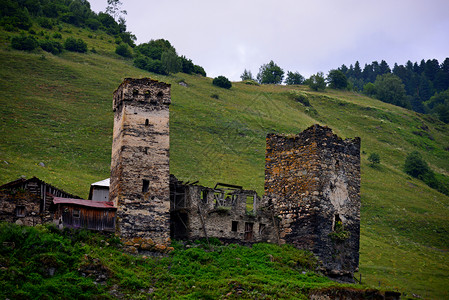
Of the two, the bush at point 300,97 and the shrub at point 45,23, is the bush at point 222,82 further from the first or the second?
the shrub at point 45,23

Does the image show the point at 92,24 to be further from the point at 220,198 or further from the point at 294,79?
the point at 220,198

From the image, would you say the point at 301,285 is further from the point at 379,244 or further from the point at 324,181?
the point at 379,244

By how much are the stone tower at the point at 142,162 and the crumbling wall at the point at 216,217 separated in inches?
73.9

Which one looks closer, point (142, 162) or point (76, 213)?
point (76, 213)

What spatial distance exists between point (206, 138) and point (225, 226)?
2137 inches

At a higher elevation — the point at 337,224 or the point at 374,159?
the point at 374,159

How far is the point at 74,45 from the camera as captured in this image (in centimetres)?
12450

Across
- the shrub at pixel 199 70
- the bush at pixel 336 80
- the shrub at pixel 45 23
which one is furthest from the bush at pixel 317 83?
the shrub at pixel 45 23

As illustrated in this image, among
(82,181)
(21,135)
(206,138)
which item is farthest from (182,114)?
(82,181)

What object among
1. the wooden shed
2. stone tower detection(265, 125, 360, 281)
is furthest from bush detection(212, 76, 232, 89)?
the wooden shed

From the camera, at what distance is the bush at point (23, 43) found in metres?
109

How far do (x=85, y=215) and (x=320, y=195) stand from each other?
14.6 metres

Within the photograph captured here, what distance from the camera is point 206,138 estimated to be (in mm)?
91500

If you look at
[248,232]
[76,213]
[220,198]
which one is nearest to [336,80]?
[248,232]
